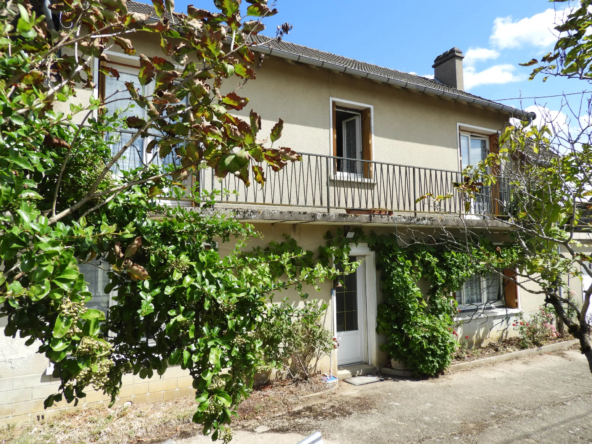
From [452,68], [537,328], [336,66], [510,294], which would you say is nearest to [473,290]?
[510,294]

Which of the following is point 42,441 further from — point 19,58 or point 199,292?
point 19,58

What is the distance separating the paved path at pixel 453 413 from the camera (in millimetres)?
5457

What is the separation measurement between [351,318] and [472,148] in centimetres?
597

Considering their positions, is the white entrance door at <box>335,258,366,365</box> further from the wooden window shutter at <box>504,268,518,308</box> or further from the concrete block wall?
the wooden window shutter at <box>504,268,518,308</box>

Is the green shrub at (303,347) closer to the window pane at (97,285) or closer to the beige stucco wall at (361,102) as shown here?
the window pane at (97,285)

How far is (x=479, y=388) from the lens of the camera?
7.46 metres

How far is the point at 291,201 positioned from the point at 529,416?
5169 mm

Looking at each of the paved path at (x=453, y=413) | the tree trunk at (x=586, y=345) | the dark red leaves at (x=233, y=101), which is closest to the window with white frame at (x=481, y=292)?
the paved path at (x=453, y=413)

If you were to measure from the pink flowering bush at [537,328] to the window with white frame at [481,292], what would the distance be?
75 centimetres

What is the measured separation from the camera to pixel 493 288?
1104 centimetres

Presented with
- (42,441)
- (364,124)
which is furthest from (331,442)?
(364,124)

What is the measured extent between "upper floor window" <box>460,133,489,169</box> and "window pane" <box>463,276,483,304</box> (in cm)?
294

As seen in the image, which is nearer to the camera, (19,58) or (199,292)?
(19,58)

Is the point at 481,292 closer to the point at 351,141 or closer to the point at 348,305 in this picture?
the point at 348,305
